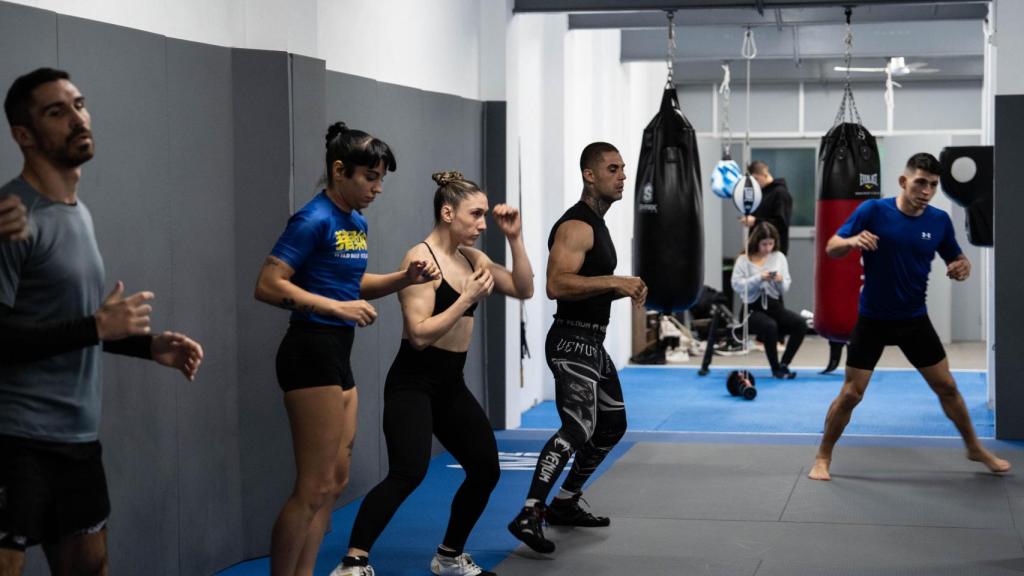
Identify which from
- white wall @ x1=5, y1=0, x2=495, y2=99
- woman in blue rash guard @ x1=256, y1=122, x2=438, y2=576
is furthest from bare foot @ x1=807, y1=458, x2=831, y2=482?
woman in blue rash guard @ x1=256, y1=122, x2=438, y2=576

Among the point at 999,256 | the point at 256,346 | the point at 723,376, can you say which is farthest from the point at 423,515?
the point at 723,376

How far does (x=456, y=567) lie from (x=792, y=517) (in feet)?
5.66

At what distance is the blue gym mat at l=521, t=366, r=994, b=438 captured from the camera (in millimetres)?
8227

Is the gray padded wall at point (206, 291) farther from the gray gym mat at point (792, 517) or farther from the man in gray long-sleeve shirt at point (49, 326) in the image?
the man in gray long-sleeve shirt at point (49, 326)

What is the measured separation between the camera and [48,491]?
8.67ft

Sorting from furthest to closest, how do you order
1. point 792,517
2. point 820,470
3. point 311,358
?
point 820,470, point 792,517, point 311,358

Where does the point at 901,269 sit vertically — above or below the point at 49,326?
above

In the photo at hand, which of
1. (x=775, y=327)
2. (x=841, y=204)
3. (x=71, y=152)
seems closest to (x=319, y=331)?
(x=71, y=152)

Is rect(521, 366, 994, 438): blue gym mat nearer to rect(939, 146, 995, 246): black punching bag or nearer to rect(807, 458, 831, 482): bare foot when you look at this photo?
rect(939, 146, 995, 246): black punching bag

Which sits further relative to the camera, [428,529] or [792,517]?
[792,517]

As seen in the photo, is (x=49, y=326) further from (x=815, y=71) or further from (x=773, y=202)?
(x=815, y=71)

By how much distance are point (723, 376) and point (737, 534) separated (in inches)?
242

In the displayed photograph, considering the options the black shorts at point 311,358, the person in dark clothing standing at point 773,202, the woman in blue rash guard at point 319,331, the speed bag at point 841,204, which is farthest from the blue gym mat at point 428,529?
the person in dark clothing standing at point 773,202

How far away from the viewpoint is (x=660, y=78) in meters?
14.1
